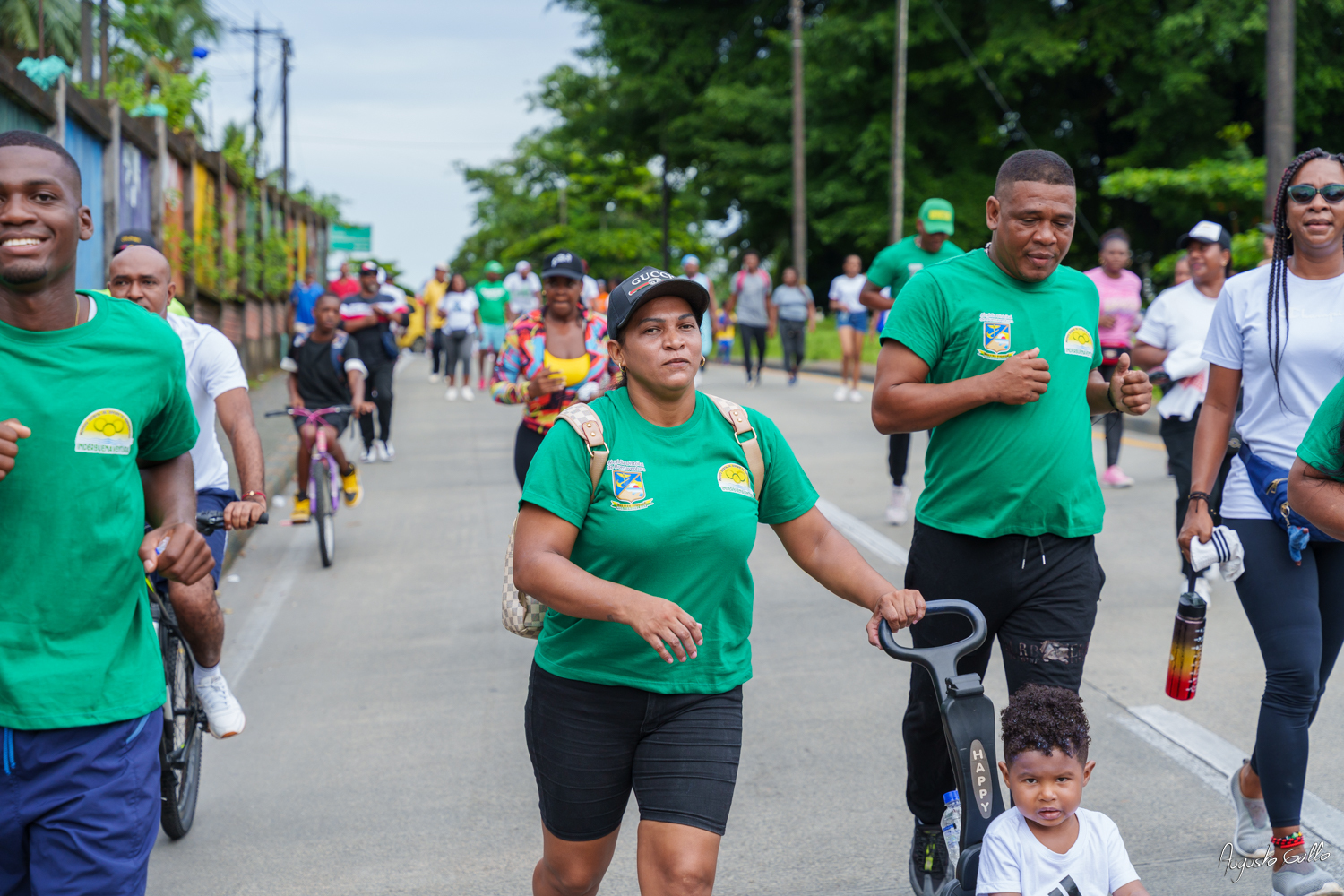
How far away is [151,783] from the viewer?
2.77m

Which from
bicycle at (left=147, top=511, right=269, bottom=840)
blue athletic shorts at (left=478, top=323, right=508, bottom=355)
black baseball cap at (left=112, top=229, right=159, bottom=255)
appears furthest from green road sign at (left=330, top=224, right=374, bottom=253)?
bicycle at (left=147, top=511, right=269, bottom=840)

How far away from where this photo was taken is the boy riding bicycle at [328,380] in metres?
9.99

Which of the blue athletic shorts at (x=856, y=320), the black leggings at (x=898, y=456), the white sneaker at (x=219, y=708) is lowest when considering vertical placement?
the white sneaker at (x=219, y=708)

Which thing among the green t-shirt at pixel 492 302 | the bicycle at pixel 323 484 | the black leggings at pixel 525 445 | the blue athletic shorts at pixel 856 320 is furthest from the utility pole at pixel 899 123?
the black leggings at pixel 525 445

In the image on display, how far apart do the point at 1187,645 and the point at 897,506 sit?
5.75 metres

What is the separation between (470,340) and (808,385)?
212 inches

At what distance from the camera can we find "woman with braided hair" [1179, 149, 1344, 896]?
12.6 feet

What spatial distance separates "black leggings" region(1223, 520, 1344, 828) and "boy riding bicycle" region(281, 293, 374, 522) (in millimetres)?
7234

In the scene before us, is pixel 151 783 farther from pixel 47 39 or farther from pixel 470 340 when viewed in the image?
pixel 47 39

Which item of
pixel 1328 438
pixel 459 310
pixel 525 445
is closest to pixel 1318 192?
pixel 1328 438

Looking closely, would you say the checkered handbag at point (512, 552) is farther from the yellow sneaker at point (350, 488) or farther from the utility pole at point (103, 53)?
the utility pole at point (103, 53)

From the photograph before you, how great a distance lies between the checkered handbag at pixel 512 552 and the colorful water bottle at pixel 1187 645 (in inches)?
74.9

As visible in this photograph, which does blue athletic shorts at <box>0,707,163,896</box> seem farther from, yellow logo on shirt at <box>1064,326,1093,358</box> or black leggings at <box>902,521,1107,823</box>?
yellow logo on shirt at <box>1064,326,1093,358</box>

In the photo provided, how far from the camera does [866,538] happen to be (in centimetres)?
921
